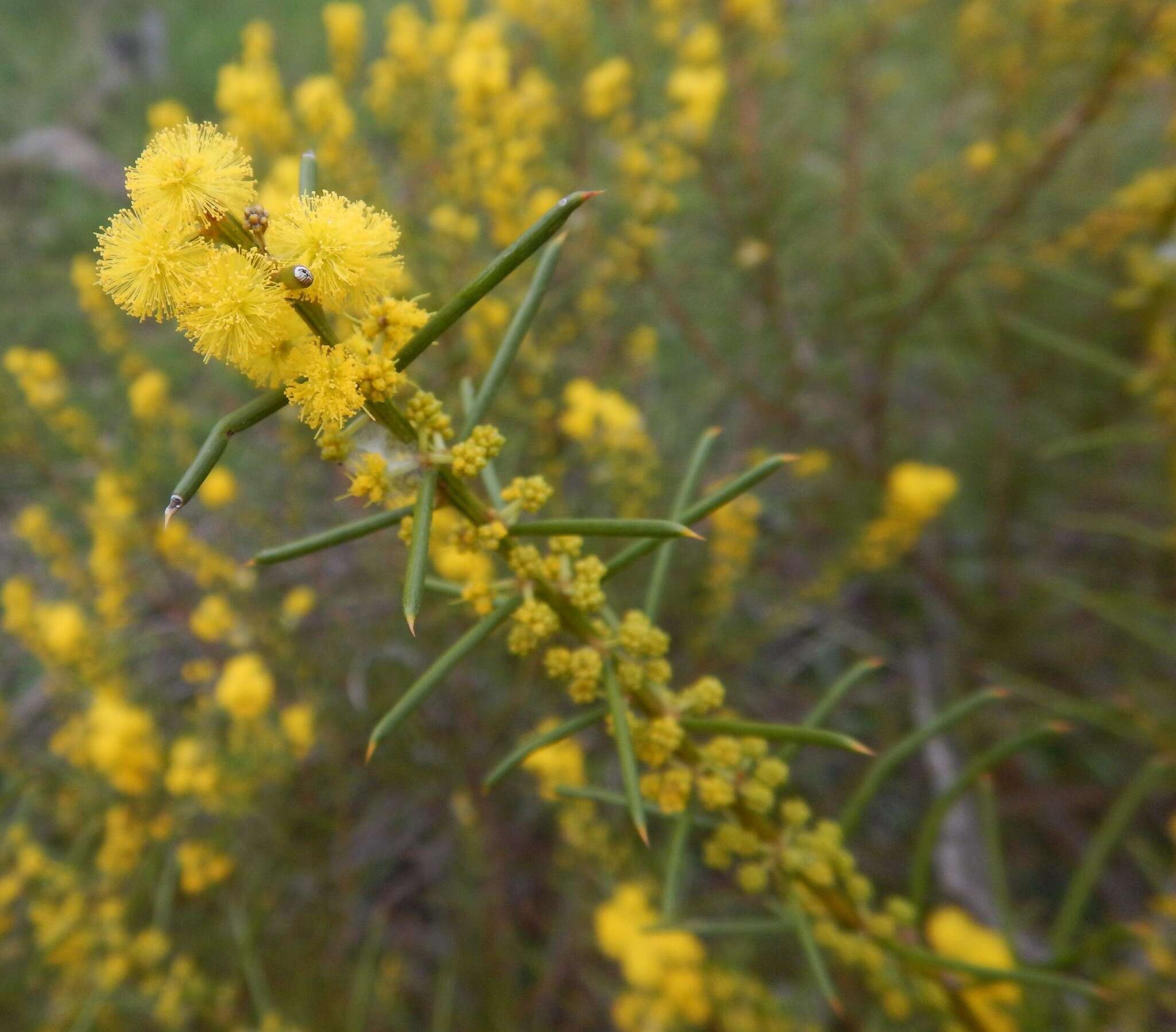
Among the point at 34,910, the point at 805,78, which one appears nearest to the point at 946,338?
the point at 805,78

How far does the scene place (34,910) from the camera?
216 centimetres

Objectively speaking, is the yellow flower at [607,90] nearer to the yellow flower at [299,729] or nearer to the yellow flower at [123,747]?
the yellow flower at [299,729]

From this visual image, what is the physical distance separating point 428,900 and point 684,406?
2369 millimetres

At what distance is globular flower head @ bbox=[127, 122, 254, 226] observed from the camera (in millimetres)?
615

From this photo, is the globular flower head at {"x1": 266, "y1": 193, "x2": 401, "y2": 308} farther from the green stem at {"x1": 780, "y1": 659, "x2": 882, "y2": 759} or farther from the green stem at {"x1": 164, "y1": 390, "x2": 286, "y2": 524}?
the green stem at {"x1": 780, "y1": 659, "x2": 882, "y2": 759}

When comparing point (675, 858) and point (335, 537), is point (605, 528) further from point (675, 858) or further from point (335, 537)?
point (675, 858)

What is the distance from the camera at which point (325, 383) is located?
2.14 feet

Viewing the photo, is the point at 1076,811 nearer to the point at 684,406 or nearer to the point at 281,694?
the point at 684,406

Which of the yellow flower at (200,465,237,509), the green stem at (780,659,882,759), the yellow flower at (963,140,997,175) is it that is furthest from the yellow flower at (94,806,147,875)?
the yellow flower at (963,140,997,175)

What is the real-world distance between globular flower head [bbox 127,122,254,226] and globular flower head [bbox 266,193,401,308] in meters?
0.04

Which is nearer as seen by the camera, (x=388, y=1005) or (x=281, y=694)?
(x=388, y=1005)

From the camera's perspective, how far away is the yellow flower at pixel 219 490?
2.49 metres

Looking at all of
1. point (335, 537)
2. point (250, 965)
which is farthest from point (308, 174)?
point (250, 965)

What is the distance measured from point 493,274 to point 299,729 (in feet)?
6.57
